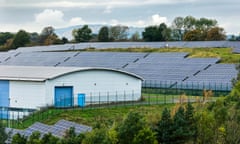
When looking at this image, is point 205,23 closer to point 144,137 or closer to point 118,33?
point 118,33

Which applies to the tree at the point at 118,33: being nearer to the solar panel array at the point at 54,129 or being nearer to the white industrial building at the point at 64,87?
the white industrial building at the point at 64,87

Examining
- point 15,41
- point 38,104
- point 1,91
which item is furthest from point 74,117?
point 15,41

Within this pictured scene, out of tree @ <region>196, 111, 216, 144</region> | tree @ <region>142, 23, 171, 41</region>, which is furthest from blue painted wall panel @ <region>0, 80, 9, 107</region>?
tree @ <region>142, 23, 171, 41</region>

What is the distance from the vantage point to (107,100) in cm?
4491

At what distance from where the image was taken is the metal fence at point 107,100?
3903 centimetres

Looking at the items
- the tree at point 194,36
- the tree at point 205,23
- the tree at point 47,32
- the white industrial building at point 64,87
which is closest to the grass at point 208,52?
the tree at point 194,36

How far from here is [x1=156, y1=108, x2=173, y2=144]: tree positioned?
26547mm

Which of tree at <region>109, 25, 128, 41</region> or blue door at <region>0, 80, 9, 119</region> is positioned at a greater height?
tree at <region>109, 25, 128, 41</region>

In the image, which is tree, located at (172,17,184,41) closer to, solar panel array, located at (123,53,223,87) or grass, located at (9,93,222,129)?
solar panel array, located at (123,53,223,87)

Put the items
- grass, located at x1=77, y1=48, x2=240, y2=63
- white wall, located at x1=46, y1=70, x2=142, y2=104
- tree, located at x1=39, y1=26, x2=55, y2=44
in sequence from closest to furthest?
white wall, located at x1=46, y1=70, x2=142, y2=104 → grass, located at x1=77, y1=48, x2=240, y2=63 → tree, located at x1=39, y1=26, x2=55, y2=44

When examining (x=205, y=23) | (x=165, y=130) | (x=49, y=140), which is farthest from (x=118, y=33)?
(x=49, y=140)

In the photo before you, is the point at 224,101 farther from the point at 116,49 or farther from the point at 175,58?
the point at 116,49

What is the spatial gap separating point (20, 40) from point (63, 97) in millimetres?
85793

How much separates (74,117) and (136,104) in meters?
7.75
